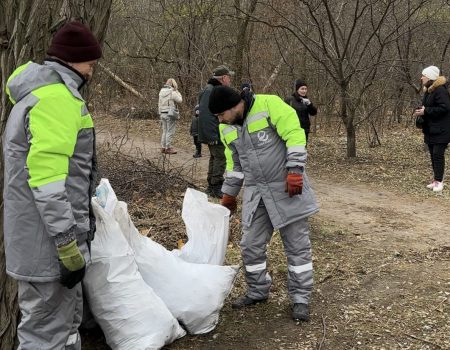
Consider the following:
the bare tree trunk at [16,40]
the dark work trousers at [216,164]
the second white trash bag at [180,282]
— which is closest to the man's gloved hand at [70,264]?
the bare tree trunk at [16,40]

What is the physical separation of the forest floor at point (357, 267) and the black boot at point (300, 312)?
6cm

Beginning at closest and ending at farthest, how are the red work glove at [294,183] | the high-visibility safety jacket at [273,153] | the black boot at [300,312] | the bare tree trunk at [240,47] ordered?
the red work glove at [294,183] < the high-visibility safety jacket at [273,153] < the black boot at [300,312] < the bare tree trunk at [240,47]

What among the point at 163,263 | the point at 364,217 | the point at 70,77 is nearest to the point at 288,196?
the point at 163,263

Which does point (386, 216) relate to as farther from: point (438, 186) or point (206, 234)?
point (206, 234)

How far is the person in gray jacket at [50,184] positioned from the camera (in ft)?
7.18

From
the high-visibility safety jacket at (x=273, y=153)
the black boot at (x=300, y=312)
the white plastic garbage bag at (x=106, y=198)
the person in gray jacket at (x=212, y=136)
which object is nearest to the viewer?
the white plastic garbage bag at (x=106, y=198)

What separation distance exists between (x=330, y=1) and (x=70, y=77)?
9.32m

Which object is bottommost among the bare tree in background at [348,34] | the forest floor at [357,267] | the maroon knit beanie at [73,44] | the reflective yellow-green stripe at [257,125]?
the forest floor at [357,267]

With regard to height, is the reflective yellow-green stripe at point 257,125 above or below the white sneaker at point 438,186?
above

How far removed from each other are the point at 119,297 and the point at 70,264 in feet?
2.39

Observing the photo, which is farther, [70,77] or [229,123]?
[229,123]

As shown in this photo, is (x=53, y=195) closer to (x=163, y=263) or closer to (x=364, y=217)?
(x=163, y=263)

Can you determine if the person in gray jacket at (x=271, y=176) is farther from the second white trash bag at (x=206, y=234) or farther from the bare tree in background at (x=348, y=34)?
the bare tree in background at (x=348, y=34)

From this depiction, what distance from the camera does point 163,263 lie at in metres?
3.29
